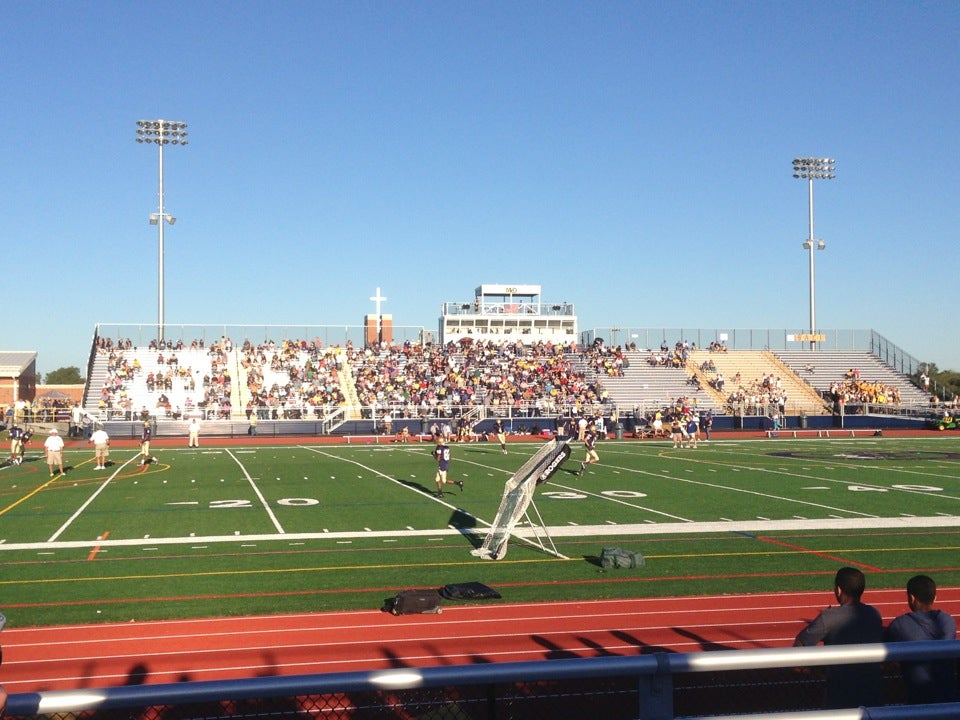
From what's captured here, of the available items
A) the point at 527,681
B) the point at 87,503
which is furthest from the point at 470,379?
the point at 527,681

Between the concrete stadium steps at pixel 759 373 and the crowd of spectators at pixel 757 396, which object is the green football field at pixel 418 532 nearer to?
the crowd of spectators at pixel 757 396

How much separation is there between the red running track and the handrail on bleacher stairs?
6.50 metres

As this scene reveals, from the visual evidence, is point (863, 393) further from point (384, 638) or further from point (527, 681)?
point (527, 681)

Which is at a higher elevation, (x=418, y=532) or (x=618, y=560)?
(x=618, y=560)

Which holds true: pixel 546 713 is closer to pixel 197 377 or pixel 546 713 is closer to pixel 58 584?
pixel 58 584

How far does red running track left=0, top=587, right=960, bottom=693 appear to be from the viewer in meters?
9.91

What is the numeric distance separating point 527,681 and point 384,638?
7.92 m

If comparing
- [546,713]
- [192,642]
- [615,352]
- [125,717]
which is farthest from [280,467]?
[615,352]

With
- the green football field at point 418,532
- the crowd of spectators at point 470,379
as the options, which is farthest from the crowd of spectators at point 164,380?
the green football field at point 418,532

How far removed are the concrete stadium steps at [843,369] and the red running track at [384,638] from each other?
53350 millimetres

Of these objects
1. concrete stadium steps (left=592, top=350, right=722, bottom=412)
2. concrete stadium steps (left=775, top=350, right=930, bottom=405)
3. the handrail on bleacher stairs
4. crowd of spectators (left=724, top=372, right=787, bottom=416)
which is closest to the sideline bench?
crowd of spectators (left=724, top=372, right=787, bottom=416)

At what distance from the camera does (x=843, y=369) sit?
65.8 m

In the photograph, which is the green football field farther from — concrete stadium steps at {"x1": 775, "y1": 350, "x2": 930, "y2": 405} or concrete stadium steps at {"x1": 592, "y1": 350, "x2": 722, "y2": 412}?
concrete stadium steps at {"x1": 775, "y1": 350, "x2": 930, "y2": 405}

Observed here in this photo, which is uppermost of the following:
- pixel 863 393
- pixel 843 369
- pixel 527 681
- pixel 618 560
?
pixel 843 369
